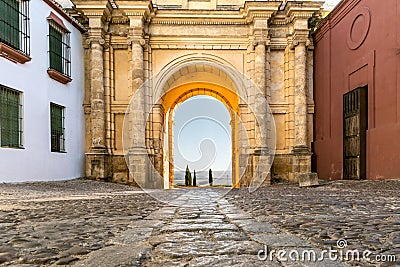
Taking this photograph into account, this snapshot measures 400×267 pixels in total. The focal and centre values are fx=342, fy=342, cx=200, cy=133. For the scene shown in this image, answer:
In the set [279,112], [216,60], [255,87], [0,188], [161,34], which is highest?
[161,34]

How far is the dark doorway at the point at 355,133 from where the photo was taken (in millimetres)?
8646

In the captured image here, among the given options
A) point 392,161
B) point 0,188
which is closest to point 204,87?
point 392,161

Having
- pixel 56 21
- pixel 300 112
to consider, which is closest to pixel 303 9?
pixel 300 112

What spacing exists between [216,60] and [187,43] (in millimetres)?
1164

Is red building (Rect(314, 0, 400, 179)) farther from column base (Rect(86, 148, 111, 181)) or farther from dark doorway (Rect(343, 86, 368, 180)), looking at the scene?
column base (Rect(86, 148, 111, 181))

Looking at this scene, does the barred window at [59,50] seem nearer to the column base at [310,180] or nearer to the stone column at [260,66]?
the stone column at [260,66]

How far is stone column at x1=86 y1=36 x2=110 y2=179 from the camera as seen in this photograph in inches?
A: 436

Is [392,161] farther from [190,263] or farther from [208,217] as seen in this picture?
[190,263]

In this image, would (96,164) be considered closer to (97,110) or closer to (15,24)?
(97,110)

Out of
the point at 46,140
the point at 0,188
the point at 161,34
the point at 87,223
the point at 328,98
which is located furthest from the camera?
the point at 161,34

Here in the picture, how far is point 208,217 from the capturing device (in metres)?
3.11

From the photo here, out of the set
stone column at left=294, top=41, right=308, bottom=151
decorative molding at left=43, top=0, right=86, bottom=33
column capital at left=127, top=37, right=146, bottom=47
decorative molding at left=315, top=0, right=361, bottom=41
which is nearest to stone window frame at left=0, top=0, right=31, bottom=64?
decorative molding at left=43, top=0, right=86, bottom=33

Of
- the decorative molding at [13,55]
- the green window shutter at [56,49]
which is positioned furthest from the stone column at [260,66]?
the decorative molding at [13,55]

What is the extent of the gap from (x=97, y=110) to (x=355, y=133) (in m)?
7.87
